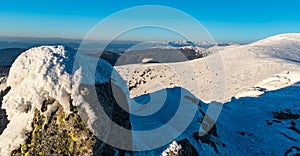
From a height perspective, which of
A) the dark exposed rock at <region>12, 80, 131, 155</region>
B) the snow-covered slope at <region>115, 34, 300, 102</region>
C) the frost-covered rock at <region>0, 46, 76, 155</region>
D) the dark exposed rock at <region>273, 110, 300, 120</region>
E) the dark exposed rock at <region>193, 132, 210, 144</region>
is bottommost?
the snow-covered slope at <region>115, 34, 300, 102</region>

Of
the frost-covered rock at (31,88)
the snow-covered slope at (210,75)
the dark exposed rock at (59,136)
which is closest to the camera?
the dark exposed rock at (59,136)

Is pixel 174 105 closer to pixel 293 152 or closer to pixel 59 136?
pixel 293 152

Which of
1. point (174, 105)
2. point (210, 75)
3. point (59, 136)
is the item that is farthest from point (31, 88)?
point (210, 75)

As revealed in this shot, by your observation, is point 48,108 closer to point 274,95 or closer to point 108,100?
point 108,100

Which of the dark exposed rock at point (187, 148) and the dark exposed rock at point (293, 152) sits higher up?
the dark exposed rock at point (187, 148)

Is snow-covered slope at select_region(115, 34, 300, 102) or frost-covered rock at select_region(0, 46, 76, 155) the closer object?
frost-covered rock at select_region(0, 46, 76, 155)

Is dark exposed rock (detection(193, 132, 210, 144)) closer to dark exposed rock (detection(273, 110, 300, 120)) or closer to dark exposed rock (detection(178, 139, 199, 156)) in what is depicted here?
dark exposed rock (detection(178, 139, 199, 156))

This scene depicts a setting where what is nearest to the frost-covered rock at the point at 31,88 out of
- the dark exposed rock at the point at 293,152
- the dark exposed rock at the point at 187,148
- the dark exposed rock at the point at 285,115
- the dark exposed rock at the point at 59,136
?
the dark exposed rock at the point at 59,136

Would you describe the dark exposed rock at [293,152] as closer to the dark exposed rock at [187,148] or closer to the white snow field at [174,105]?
the white snow field at [174,105]

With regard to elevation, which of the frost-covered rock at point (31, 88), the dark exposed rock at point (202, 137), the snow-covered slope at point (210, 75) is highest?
the frost-covered rock at point (31, 88)

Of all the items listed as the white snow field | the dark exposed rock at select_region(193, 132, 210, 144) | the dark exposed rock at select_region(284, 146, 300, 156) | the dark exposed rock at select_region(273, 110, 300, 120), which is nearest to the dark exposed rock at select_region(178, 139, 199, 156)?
the white snow field

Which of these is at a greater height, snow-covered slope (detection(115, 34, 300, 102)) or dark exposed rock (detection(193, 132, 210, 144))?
dark exposed rock (detection(193, 132, 210, 144))
